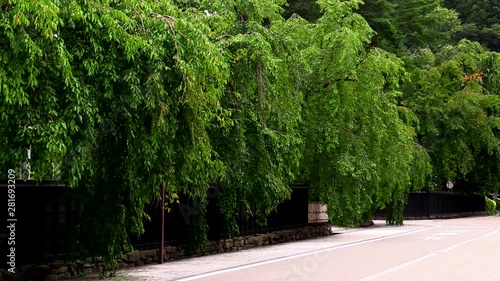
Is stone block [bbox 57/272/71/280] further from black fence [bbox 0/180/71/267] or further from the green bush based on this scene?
the green bush

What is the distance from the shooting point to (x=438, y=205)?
144 ft

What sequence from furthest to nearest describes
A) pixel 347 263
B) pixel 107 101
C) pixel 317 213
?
pixel 317 213, pixel 347 263, pixel 107 101

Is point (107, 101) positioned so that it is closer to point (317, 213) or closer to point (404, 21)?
point (317, 213)

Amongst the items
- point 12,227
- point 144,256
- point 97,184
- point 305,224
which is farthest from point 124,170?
point 305,224

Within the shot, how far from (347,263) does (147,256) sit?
4467 millimetres

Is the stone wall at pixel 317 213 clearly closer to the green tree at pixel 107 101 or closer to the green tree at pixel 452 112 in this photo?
the green tree at pixel 107 101

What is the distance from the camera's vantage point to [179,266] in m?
14.7

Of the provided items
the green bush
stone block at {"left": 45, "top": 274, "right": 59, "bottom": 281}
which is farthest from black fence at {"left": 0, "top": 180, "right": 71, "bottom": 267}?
the green bush

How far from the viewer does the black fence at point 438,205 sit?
41500mm

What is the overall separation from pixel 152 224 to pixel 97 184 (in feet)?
13.3

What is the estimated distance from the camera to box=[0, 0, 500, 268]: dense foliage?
29.2ft

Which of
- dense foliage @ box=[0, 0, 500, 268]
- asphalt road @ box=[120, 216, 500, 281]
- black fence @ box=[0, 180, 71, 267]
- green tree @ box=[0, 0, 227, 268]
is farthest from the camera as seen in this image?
asphalt road @ box=[120, 216, 500, 281]

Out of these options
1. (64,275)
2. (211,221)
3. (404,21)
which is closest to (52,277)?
(64,275)

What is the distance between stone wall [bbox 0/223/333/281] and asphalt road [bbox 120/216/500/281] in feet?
1.25
